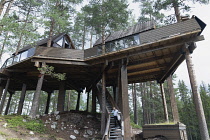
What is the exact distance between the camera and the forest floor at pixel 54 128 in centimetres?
743

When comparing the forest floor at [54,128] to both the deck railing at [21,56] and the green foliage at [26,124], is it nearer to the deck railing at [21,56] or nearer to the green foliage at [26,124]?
the green foliage at [26,124]

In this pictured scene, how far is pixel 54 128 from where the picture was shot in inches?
380

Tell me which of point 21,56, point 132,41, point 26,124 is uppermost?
point 132,41

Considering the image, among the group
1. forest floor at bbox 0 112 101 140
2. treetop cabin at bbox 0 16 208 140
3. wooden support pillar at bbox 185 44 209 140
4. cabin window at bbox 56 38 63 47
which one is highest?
cabin window at bbox 56 38 63 47

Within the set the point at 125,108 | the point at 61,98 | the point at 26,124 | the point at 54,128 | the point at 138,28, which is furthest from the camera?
the point at 61,98

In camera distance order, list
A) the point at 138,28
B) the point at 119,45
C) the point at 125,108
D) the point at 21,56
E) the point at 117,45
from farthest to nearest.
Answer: the point at 138,28 < the point at 21,56 < the point at 117,45 < the point at 119,45 < the point at 125,108

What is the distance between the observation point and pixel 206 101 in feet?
89.5

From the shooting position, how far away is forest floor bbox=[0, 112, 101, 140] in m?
7.43

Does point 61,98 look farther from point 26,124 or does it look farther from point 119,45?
point 119,45

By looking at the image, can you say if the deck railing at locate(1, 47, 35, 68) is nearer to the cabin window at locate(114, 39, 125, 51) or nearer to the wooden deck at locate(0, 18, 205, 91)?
the wooden deck at locate(0, 18, 205, 91)

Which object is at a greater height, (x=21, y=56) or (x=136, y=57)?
(x=21, y=56)

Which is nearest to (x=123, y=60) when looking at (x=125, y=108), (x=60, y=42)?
(x=125, y=108)

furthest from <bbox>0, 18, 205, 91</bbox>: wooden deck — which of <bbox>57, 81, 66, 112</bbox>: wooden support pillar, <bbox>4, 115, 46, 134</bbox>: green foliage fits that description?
<bbox>4, 115, 46, 134</bbox>: green foliage

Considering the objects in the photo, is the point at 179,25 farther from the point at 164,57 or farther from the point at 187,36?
the point at 164,57
